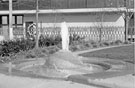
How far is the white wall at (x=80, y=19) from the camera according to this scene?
3025cm

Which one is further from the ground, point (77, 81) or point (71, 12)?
point (71, 12)

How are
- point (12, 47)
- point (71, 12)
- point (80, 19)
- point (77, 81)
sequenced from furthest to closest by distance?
point (80, 19) < point (71, 12) < point (12, 47) < point (77, 81)

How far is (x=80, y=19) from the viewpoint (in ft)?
103

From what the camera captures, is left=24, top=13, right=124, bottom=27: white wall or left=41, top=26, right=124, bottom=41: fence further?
left=24, top=13, right=124, bottom=27: white wall

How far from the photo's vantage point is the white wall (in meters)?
30.3

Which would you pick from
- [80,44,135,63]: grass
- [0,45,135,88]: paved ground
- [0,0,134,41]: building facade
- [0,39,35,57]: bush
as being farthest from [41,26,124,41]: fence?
[0,45,135,88]: paved ground

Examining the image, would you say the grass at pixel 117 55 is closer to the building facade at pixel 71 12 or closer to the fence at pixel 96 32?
the fence at pixel 96 32

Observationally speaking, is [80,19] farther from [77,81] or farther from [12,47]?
[77,81]

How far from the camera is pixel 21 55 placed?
13742 mm

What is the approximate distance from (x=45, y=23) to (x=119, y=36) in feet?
31.4

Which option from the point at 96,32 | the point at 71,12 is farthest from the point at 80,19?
the point at 96,32

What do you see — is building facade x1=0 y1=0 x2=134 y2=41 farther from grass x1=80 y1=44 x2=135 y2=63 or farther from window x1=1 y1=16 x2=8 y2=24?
grass x1=80 y1=44 x2=135 y2=63

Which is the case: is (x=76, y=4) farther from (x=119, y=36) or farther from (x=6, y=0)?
(x=6, y=0)

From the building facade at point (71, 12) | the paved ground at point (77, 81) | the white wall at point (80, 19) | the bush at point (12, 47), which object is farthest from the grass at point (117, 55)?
the white wall at point (80, 19)
